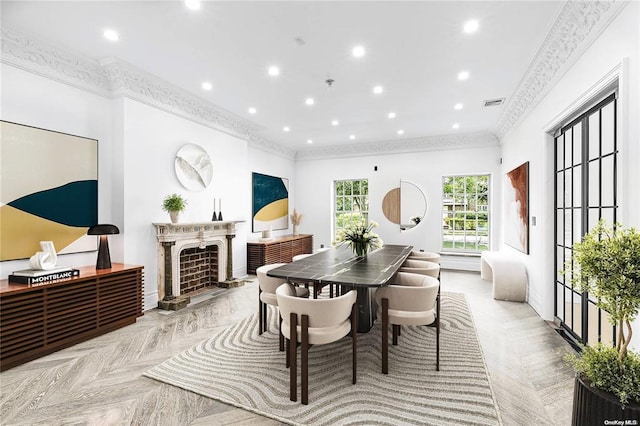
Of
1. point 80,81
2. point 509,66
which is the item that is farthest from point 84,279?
point 509,66

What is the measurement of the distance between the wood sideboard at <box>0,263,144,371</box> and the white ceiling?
2592 millimetres

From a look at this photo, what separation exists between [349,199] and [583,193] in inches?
219

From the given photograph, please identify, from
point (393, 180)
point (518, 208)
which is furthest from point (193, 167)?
point (518, 208)

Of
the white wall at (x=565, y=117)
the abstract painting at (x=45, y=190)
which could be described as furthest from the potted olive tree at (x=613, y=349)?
the abstract painting at (x=45, y=190)

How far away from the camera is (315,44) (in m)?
3.07

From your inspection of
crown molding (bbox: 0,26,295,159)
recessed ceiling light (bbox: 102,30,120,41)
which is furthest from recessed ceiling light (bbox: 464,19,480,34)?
crown molding (bbox: 0,26,295,159)

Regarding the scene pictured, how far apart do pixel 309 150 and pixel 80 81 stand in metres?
5.38

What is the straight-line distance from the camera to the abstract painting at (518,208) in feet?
14.2

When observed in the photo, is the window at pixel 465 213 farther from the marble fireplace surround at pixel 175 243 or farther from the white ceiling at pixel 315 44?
the marble fireplace surround at pixel 175 243

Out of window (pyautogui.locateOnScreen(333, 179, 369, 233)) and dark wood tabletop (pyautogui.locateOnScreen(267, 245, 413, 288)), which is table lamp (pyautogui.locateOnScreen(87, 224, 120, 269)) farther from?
window (pyautogui.locateOnScreen(333, 179, 369, 233))

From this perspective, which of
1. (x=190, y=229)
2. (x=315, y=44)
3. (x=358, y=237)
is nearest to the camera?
(x=315, y=44)

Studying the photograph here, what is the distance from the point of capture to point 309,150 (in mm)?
8180

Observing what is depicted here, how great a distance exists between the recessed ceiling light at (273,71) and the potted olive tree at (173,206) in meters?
2.25

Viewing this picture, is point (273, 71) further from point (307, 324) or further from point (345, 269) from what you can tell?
point (307, 324)
